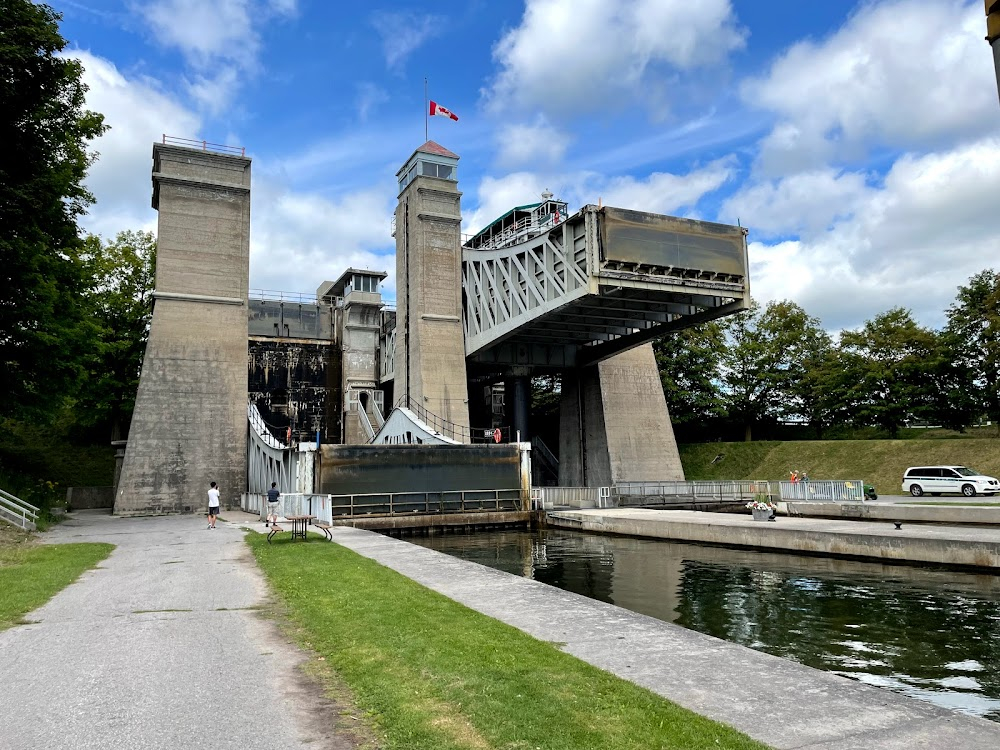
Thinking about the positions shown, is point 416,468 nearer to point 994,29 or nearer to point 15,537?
point 15,537

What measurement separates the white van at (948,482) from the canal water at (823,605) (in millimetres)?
18079

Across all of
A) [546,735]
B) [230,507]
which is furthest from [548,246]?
[546,735]

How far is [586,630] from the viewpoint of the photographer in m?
8.45

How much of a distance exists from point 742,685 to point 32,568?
1361cm

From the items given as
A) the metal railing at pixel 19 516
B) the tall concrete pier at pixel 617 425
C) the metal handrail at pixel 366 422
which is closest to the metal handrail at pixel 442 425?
the metal handrail at pixel 366 422

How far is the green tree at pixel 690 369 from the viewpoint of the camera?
57531 mm

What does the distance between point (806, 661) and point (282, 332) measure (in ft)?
172

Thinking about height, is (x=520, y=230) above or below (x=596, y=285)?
above

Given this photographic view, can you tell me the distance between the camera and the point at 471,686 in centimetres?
599

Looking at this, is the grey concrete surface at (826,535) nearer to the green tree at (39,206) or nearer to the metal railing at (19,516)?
the metal railing at (19,516)

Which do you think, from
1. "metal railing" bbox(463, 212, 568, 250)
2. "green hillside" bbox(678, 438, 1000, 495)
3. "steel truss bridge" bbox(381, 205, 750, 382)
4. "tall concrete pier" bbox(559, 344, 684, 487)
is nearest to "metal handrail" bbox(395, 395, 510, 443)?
"steel truss bridge" bbox(381, 205, 750, 382)

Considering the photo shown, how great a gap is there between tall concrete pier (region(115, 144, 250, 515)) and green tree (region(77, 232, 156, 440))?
9.44 meters

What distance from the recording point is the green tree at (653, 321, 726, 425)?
57531 millimetres

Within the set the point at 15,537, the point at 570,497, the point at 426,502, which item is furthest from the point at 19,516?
the point at 570,497
